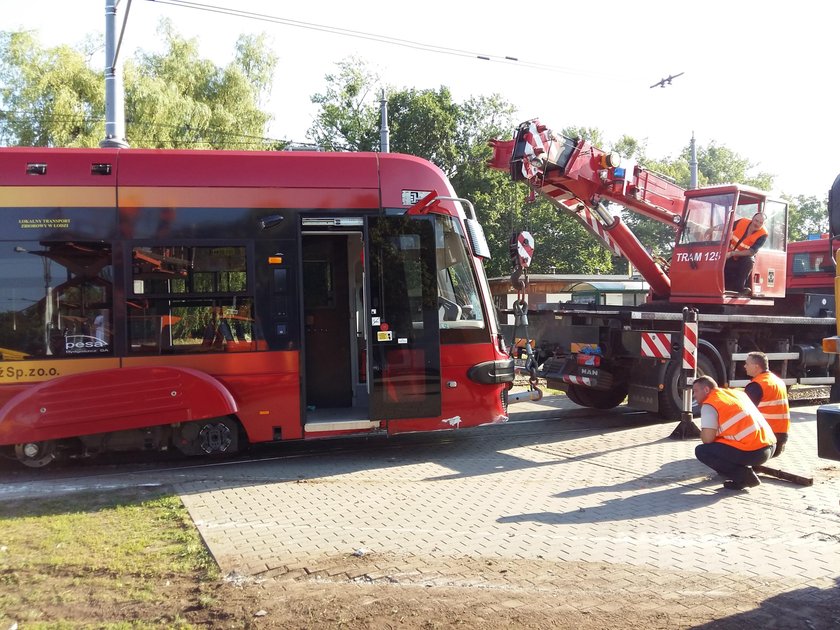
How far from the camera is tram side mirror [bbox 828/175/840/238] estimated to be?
15.2ft

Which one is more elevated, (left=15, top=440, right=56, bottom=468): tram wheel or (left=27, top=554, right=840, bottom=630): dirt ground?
(left=15, top=440, right=56, bottom=468): tram wheel

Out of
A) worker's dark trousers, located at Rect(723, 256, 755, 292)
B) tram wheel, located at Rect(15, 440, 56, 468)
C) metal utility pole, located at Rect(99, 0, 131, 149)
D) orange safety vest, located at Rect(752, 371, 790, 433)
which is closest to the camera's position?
tram wheel, located at Rect(15, 440, 56, 468)

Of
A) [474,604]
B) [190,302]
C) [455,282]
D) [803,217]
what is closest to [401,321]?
[455,282]

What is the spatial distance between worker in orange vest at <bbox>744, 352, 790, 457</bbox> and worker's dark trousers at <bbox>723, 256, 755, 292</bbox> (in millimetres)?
3925

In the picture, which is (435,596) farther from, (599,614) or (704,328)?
(704,328)

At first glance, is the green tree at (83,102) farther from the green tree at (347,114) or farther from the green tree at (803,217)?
the green tree at (803,217)

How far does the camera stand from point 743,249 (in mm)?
11289

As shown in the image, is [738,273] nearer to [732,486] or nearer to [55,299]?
[732,486]

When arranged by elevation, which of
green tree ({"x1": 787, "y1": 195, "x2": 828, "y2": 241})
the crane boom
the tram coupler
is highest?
green tree ({"x1": 787, "y1": 195, "x2": 828, "y2": 241})

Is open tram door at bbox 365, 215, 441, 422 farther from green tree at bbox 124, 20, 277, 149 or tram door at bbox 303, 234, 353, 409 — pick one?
green tree at bbox 124, 20, 277, 149

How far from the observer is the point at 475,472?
7664mm

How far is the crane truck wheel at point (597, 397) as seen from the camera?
11586 millimetres

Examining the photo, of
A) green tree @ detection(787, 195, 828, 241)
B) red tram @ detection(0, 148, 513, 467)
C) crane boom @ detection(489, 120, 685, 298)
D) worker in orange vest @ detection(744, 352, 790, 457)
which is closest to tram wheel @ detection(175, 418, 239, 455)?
red tram @ detection(0, 148, 513, 467)

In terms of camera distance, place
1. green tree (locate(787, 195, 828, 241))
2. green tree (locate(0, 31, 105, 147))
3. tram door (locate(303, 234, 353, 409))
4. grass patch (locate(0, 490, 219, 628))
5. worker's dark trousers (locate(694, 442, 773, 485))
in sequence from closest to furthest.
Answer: grass patch (locate(0, 490, 219, 628))
worker's dark trousers (locate(694, 442, 773, 485))
tram door (locate(303, 234, 353, 409))
green tree (locate(0, 31, 105, 147))
green tree (locate(787, 195, 828, 241))
